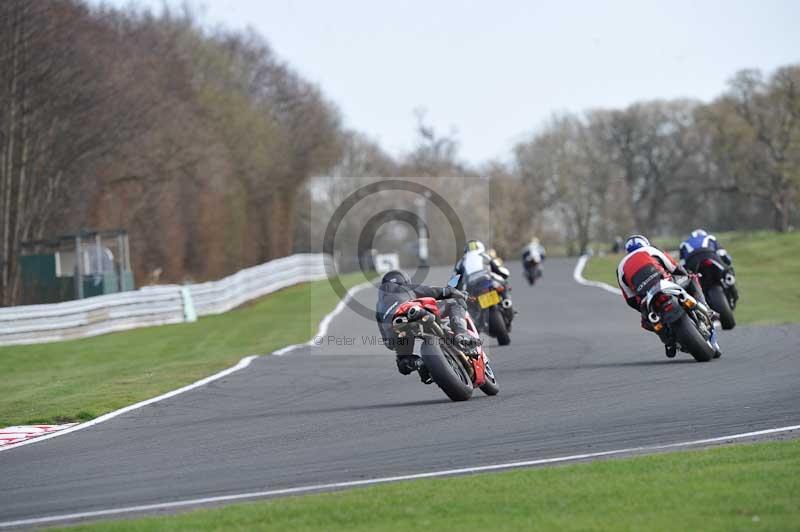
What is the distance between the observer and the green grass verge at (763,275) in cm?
2655

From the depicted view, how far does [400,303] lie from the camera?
11672mm

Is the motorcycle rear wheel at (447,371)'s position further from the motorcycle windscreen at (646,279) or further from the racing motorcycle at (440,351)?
the motorcycle windscreen at (646,279)

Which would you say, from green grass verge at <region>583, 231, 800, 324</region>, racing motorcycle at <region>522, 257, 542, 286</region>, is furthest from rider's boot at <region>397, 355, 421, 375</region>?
racing motorcycle at <region>522, 257, 542, 286</region>

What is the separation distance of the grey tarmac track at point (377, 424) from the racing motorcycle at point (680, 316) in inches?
9.2

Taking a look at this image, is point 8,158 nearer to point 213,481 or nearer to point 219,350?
point 219,350

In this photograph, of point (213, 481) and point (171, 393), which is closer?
point (213, 481)

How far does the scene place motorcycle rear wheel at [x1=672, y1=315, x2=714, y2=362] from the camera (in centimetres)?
1402

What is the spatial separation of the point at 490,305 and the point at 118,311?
14345 mm

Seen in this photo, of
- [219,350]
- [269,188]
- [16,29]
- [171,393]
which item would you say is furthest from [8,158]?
[269,188]

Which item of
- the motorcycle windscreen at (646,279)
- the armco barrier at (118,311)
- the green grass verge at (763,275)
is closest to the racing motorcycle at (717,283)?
the motorcycle windscreen at (646,279)

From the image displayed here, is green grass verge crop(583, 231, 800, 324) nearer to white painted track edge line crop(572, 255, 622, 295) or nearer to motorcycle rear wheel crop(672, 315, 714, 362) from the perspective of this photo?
white painted track edge line crop(572, 255, 622, 295)

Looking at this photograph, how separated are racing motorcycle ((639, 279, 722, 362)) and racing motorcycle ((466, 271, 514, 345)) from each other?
3.13 m

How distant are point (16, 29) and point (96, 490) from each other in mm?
29209

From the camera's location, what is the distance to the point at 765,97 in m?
84.1
